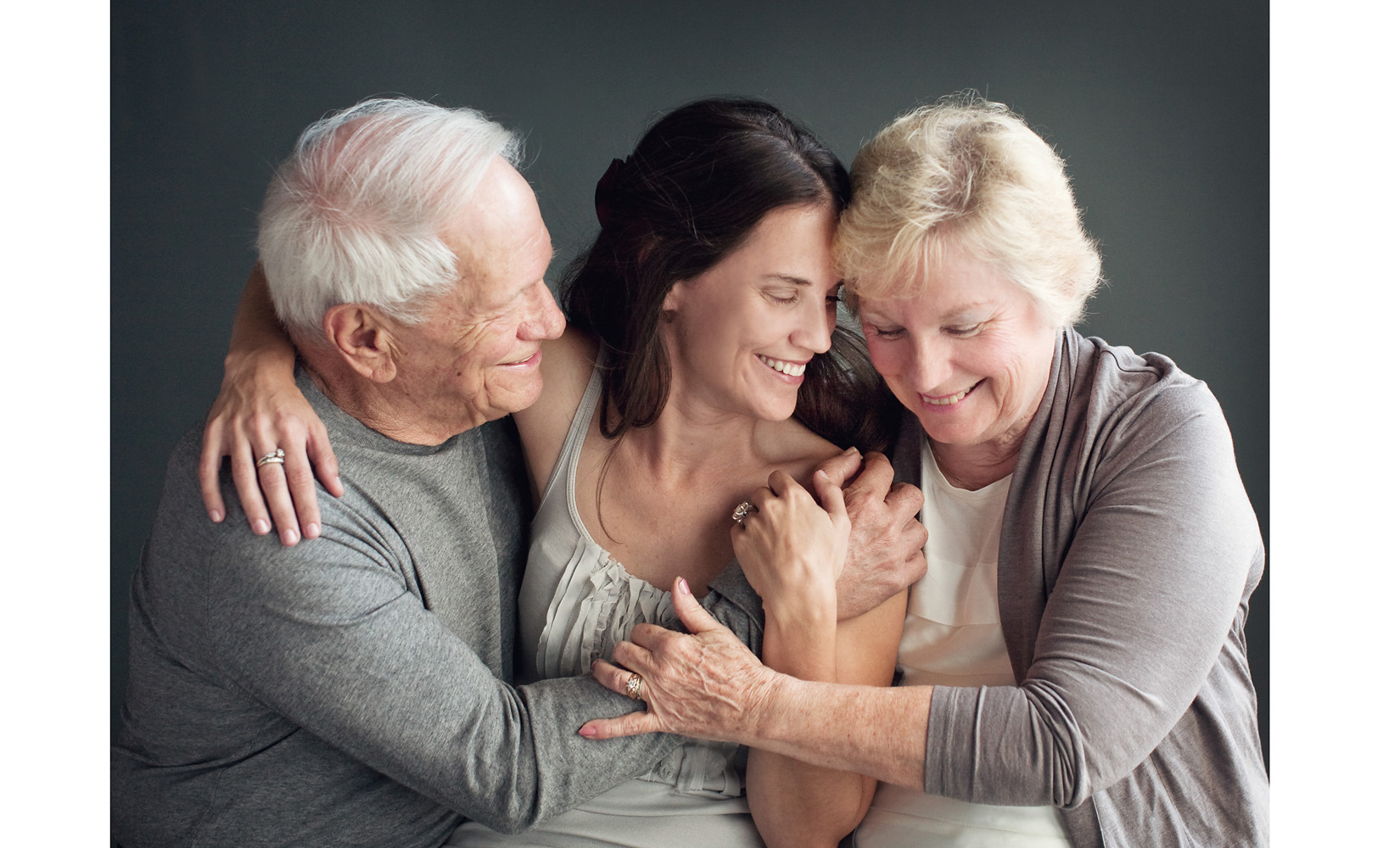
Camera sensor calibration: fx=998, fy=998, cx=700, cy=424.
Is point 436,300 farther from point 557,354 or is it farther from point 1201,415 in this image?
point 1201,415

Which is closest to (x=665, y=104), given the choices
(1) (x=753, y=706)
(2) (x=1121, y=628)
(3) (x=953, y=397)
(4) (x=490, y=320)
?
(4) (x=490, y=320)

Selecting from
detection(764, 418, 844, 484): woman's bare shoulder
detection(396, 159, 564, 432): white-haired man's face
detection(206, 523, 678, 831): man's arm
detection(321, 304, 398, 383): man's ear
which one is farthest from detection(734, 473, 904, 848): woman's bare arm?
detection(321, 304, 398, 383): man's ear

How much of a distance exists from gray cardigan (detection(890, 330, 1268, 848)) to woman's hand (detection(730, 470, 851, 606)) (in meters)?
0.27

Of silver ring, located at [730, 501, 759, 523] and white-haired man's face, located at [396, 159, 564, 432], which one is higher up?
white-haired man's face, located at [396, 159, 564, 432]

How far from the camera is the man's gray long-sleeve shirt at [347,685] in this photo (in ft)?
4.80

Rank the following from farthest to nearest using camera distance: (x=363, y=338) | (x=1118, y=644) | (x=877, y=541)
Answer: (x=877, y=541), (x=363, y=338), (x=1118, y=644)

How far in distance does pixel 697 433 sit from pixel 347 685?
0.78 m

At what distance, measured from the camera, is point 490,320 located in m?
1.61

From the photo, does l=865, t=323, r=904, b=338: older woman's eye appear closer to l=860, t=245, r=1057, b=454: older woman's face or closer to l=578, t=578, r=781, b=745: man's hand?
l=860, t=245, r=1057, b=454: older woman's face

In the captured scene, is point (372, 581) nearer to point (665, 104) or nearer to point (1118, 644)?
point (1118, 644)

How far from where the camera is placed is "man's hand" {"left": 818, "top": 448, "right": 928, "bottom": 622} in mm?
→ 1684

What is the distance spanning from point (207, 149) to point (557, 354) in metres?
1.60

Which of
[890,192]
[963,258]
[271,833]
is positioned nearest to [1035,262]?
Answer: [963,258]

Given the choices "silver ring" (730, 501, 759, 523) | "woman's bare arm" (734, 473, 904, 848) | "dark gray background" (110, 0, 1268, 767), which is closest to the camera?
"woman's bare arm" (734, 473, 904, 848)
